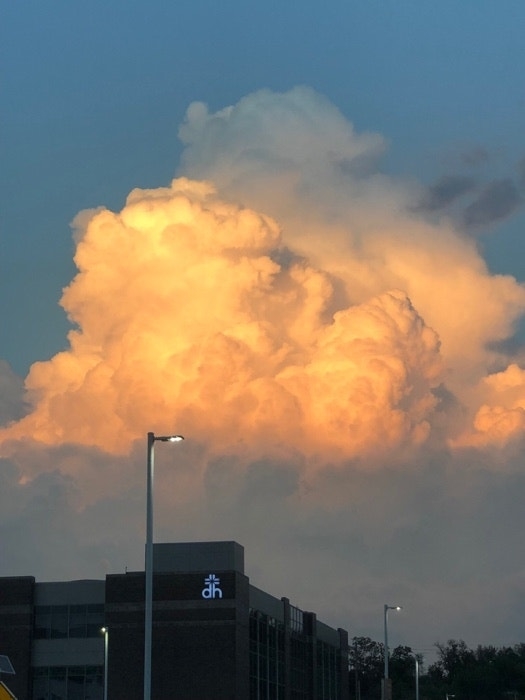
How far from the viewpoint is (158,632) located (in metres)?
90.4

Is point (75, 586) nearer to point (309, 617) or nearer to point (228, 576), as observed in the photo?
point (228, 576)

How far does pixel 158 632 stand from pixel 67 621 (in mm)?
9036

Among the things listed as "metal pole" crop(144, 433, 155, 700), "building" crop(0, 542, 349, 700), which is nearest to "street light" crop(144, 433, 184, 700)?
"metal pole" crop(144, 433, 155, 700)

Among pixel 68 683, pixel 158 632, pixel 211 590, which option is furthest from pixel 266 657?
pixel 68 683

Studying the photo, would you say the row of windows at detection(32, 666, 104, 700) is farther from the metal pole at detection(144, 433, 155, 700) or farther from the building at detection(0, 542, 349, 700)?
the metal pole at detection(144, 433, 155, 700)

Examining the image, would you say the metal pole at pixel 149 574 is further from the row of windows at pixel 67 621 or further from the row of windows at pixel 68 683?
the row of windows at pixel 68 683

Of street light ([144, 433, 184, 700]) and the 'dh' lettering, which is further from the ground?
the 'dh' lettering

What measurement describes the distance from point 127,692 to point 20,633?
10.2 meters

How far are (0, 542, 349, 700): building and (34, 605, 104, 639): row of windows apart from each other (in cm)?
8

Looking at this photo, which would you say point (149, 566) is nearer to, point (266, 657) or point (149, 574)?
point (149, 574)

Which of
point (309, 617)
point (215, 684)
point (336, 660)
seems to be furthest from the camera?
point (336, 660)

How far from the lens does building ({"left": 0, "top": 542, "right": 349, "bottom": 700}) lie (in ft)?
295

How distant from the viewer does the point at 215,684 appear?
3504 inches

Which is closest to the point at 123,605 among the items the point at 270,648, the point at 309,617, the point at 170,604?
the point at 170,604
